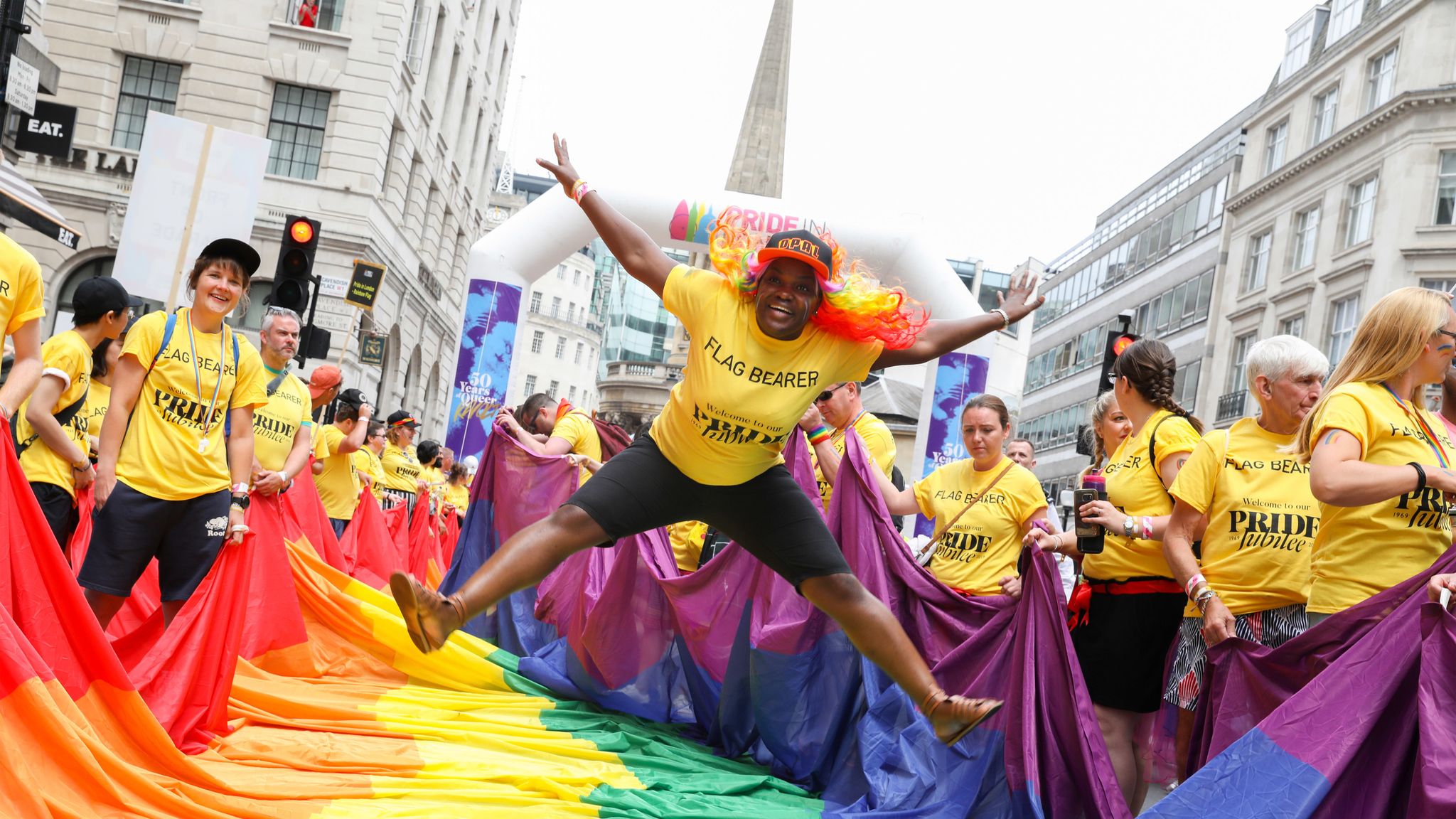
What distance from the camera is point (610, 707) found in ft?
23.0

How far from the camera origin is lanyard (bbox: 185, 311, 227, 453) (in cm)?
523

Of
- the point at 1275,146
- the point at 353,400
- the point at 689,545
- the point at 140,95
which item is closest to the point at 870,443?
the point at 689,545

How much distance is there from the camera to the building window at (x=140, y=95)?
27547mm

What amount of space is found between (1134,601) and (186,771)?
3536 mm

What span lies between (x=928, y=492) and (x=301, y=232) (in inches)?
297

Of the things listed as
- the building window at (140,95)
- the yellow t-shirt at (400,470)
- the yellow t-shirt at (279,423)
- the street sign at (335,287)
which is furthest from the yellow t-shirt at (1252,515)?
the building window at (140,95)

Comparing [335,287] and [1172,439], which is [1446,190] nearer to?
[335,287]

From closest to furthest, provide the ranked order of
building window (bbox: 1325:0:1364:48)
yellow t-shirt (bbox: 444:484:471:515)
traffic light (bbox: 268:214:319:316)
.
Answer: traffic light (bbox: 268:214:319:316) → yellow t-shirt (bbox: 444:484:471:515) → building window (bbox: 1325:0:1364:48)

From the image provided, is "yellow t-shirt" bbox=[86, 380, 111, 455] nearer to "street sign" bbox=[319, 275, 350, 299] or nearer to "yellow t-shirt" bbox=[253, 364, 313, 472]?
"yellow t-shirt" bbox=[253, 364, 313, 472]

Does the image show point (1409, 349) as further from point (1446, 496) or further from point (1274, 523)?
point (1274, 523)

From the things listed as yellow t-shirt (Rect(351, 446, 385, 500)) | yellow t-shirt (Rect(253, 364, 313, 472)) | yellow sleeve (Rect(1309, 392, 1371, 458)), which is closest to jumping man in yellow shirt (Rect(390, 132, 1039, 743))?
yellow sleeve (Rect(1309, 392, 1371, 458))

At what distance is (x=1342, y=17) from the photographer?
36.0m

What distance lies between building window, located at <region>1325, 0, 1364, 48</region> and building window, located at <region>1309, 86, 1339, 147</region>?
1.57 metres

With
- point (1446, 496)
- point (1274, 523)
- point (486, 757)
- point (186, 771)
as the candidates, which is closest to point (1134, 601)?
point (1274, 523)
